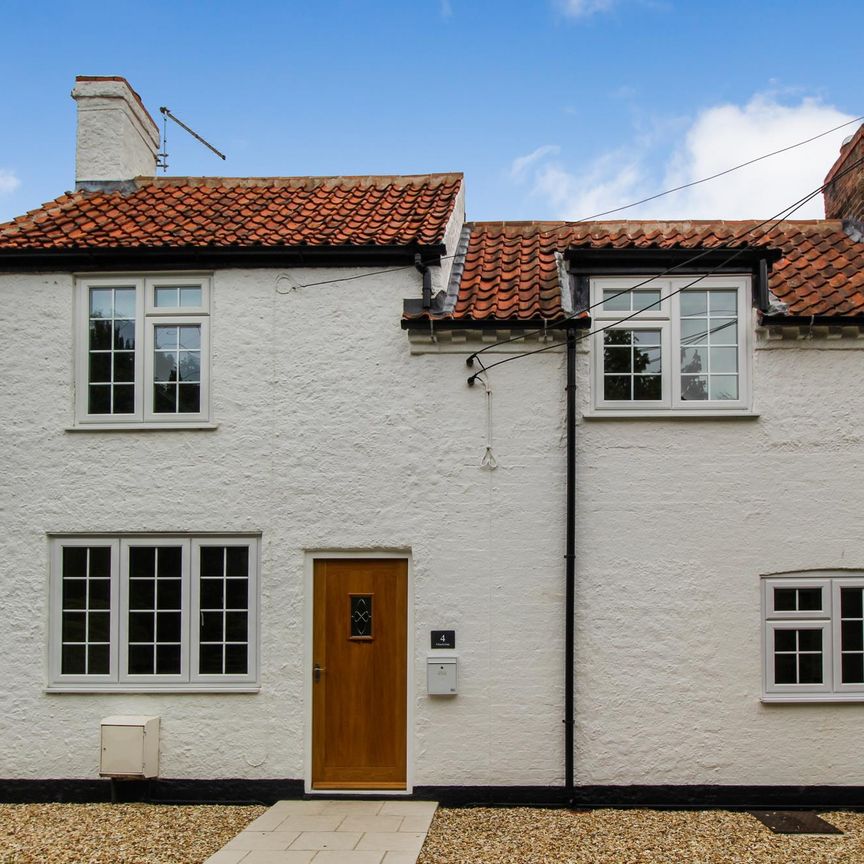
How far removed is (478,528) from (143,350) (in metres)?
4.15

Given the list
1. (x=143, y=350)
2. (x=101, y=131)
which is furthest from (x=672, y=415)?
(x=101, y=131)

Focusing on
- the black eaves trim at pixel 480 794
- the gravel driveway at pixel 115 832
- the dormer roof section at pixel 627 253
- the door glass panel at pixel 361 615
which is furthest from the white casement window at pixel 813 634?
the gravel driveway at pixel 115 832

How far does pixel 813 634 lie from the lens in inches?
364

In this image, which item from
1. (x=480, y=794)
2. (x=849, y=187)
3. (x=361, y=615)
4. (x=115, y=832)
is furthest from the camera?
(x=849, y=187)

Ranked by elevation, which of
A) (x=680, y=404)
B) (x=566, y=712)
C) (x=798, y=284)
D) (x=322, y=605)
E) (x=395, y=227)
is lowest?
(x=566, y=712)

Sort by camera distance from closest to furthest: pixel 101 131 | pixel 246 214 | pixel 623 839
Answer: pixel 623 839 < pixel 246 214 < pixel 101 131

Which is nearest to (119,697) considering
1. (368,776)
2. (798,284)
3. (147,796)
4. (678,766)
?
(147,796)

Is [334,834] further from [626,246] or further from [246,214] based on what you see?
[246,214]

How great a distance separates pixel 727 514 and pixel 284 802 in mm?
5494

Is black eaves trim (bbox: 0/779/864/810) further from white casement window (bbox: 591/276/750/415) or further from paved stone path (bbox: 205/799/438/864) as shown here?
white casement window (bbox: 591/276/750/415)

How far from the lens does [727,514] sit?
9.30m

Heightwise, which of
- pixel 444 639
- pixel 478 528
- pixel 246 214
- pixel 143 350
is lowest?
pixel 444 639

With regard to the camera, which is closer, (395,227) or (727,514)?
(727,514)

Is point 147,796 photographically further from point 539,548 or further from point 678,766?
point 678,766
